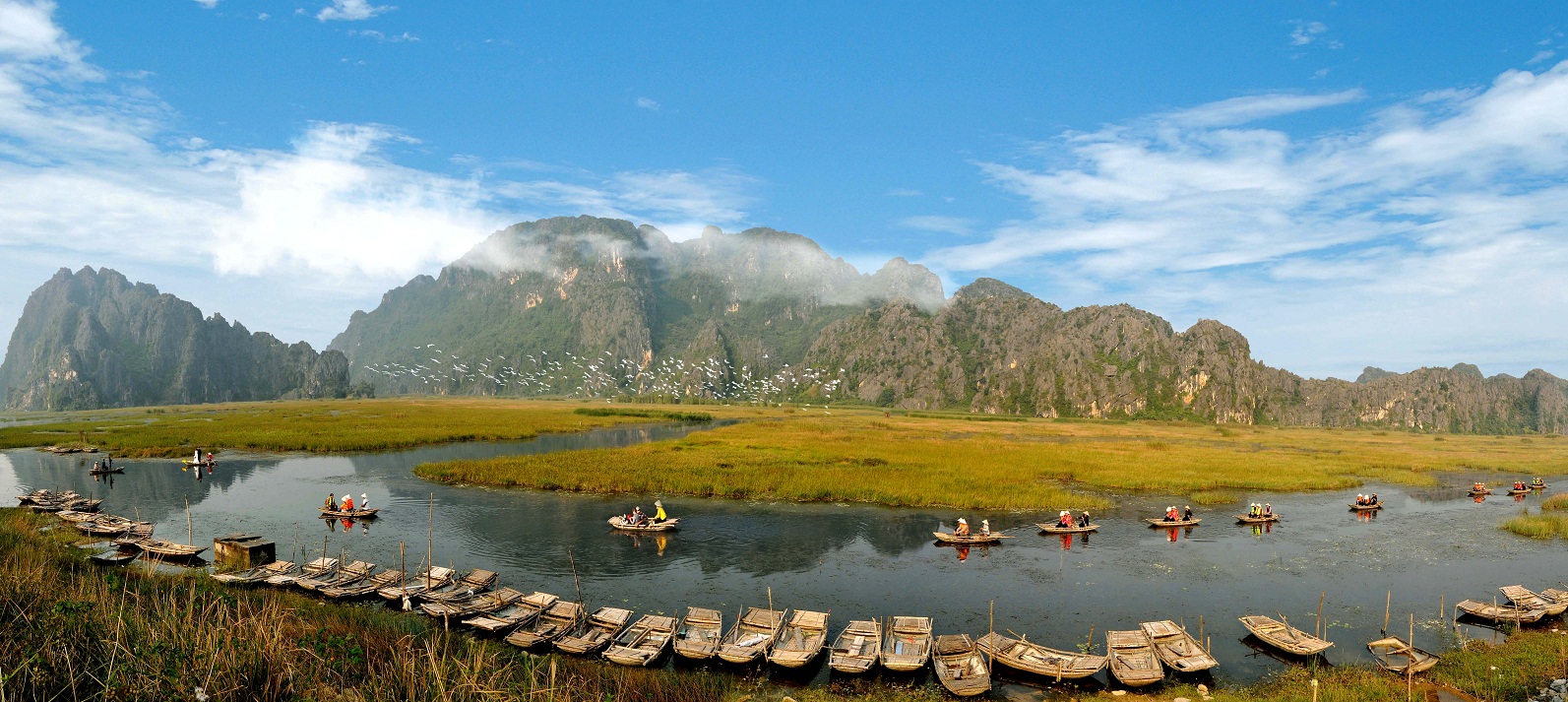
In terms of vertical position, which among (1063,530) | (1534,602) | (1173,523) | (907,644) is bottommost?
(907,644)

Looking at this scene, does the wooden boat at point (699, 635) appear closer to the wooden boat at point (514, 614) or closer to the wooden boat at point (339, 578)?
the wooden boat at point (514, 614)

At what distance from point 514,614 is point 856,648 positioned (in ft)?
38.3

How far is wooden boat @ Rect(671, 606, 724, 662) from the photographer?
853 inches

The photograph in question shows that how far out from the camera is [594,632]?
22.7 meters

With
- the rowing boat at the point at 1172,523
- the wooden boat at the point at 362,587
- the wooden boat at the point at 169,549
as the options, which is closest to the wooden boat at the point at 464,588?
the wooden boat at the point at 362,587

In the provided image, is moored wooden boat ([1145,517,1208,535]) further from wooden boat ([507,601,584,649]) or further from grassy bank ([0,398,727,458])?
grassy bank ([0,398,727,458])

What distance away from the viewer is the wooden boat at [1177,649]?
2127 centimetres

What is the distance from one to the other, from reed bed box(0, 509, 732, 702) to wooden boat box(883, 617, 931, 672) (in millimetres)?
5238

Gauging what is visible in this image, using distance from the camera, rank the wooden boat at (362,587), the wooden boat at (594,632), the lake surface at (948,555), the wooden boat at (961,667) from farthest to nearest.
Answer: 1. the lake surface at (948,555)
2. the wooden boat at (362,587)
3. the wooden boat at (594,632)
4. the wooden boat at (961,667)

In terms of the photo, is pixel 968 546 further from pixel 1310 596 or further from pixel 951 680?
pixel 951 680

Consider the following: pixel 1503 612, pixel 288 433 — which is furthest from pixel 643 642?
pixel 288 433

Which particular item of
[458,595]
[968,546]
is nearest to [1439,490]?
[968,546]

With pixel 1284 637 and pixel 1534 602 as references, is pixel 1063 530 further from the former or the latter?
pixel 1534 602

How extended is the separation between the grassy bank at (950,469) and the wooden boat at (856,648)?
1070 inches
